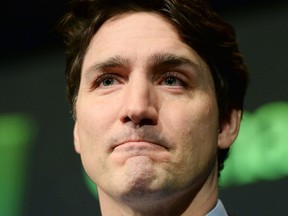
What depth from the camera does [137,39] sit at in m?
1.23

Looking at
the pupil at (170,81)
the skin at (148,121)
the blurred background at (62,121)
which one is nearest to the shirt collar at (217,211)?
the skin at (148,121)

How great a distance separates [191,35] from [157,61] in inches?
4.3

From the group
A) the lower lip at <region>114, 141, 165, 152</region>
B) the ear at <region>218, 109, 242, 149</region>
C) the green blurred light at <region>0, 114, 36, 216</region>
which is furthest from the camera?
the green blurred light at <region>0, 114, 36, 216</region>

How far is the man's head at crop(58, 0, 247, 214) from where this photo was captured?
1106mm

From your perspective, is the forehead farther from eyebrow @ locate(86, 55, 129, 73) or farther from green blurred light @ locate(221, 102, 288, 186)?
green blurred light @ locate(221, 102, 288, 186)

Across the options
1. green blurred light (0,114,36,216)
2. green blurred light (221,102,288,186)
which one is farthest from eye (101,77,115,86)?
green blurred light (0,114,36,216)

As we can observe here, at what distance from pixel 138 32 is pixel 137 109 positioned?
0.21 m

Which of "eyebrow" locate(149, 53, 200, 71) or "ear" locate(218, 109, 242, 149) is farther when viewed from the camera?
"ear" locate(218, 109, 242, 149)

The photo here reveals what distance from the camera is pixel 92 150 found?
118 cm

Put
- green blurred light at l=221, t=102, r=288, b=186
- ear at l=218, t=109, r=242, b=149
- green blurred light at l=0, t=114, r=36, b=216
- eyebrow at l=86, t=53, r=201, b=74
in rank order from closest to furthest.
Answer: eyebrow at l=86, t=53, r=201, b=74
ear at l=218, t=109, r=242, b=149
green blurred light at l=221, t=102, r=288, b=186
green blurred light at l=0, t=114, r=36, b=216

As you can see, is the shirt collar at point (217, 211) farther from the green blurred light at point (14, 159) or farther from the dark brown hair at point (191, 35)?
the green blurred light at point (14, 159)

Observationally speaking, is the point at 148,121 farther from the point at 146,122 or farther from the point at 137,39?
the point at 137,39

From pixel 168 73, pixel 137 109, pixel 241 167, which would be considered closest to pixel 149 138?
pixel 137 109

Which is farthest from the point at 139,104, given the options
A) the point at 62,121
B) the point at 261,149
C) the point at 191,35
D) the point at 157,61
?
the point at 62,121
